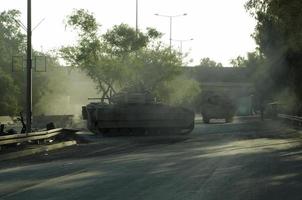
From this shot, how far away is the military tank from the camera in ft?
128

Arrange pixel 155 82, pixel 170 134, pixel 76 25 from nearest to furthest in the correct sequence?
1. pixel 170 134
2. pixel 76 25
3. pixel 155 82

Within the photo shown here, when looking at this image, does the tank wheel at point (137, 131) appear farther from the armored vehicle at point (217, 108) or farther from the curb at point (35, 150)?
the armored vehicle at point (217, 108)

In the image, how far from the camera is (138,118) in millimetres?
39500

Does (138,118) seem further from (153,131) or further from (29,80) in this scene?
(29,80)

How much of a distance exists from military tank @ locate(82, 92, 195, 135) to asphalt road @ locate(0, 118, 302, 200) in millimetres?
14153

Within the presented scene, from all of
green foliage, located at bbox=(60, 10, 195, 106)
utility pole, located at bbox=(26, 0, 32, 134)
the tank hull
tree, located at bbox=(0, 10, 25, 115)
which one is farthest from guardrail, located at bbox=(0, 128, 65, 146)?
tree, located at bbox=(0, 10, 25, 115)

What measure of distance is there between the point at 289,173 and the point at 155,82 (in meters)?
49.0

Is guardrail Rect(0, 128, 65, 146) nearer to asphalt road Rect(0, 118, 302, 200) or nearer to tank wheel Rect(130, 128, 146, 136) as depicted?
asphalt road Rect(0, 118, 302, 200)

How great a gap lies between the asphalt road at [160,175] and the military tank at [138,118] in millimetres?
14153

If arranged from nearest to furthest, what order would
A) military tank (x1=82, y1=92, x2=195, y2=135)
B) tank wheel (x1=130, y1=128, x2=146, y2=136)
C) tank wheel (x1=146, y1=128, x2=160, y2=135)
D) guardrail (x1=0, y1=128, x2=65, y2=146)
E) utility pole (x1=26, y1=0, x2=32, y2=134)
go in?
guardrail (x1=0, y1=128, x2=65, y2=146) → utility pole (x1=26, y1=0, x2=32, y2=134) → military tank (x1=82, y1=92, x2=195, y2=135) → tank wheel (x1=130, y1=128, x2=146, y2=136) → tank wheel (x1=146, y1=128, x2=160, y2=135)

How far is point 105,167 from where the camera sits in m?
18.3

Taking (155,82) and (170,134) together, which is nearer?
(170,134)

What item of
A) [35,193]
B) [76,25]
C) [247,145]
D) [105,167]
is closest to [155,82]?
[76,25]

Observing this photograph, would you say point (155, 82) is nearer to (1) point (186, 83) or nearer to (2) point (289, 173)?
(1) point (186, 83)
